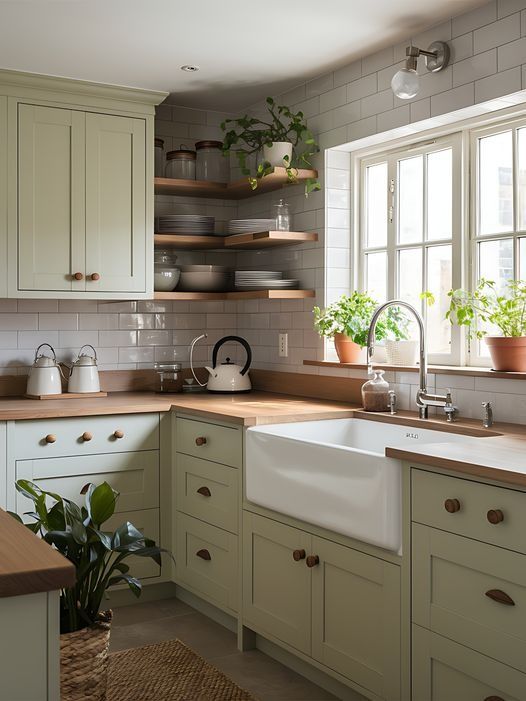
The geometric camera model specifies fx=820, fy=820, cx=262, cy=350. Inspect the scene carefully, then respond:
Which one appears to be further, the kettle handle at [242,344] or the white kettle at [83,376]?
the kettle handle at [242,344]

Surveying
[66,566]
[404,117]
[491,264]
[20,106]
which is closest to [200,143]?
[20,106]

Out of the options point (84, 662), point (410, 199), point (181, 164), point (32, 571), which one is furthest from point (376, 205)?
point (32, 571)

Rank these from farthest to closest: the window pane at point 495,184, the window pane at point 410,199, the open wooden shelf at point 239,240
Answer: the open wooden shelf at point 239,240, the window pane at point 410,199, the window pane at point 495,184

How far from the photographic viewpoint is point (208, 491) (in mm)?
3479

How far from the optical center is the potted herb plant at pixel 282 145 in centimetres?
392

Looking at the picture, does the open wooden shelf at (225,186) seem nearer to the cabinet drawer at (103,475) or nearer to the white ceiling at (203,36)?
the white ceiling at (203,36)

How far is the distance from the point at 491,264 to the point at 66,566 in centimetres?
247

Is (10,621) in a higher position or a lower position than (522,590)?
higher

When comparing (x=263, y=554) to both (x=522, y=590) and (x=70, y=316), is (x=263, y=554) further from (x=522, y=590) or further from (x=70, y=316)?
(x=70, y=316)

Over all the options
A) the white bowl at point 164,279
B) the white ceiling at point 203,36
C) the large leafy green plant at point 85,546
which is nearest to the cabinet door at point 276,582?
the large leafy green plant at point 85,546

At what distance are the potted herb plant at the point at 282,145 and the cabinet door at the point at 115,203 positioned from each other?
48cm

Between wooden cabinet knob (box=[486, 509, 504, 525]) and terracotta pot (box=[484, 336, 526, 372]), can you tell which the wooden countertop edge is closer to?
wooden cabinet knob (box=[486, 509, 504, 525])

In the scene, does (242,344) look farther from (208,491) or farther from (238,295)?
(208,491)

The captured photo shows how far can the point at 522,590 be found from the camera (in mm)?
2008
